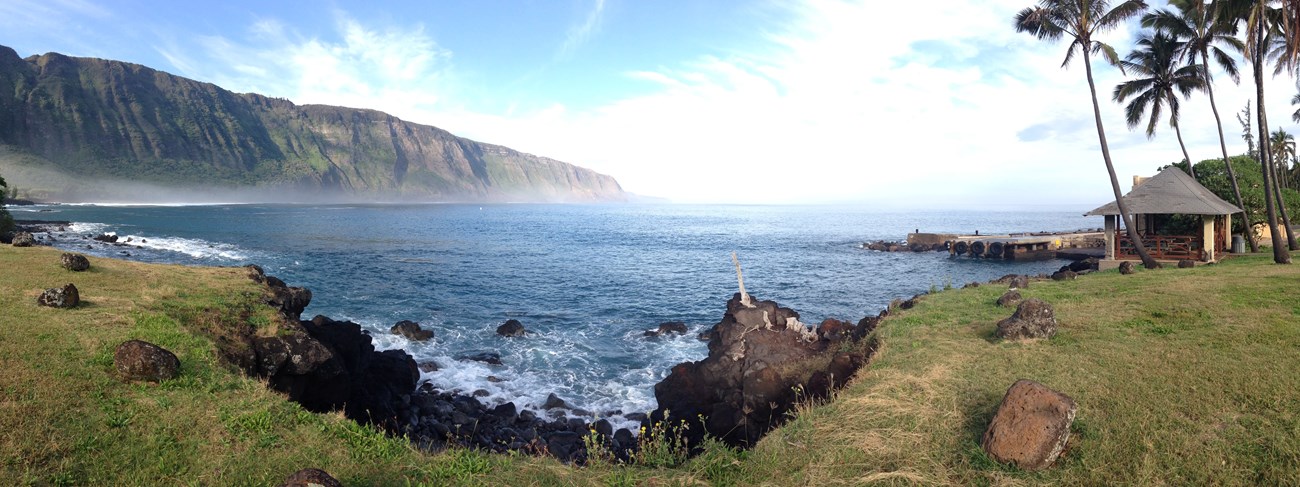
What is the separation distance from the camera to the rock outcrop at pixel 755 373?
44.2 ft

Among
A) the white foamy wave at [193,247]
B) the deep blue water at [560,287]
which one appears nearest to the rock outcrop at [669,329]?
the deep blue water at [560,287]

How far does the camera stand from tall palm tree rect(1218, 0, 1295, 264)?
19.9 meters

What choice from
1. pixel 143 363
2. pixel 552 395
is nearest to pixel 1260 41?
pixel 552 395

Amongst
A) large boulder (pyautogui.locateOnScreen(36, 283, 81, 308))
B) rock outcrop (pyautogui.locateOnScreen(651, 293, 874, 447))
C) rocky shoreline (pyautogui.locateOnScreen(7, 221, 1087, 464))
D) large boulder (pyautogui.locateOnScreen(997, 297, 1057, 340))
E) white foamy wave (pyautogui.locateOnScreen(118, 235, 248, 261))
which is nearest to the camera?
large boulder (pyautogui.locateOnScreen(36, 283, 81, 308))

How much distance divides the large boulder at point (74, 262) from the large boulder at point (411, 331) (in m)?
11.1

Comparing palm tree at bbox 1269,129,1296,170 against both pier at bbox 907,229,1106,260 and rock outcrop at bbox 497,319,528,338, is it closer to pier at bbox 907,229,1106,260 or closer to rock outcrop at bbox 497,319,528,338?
pier at bbox 907,229,1106,260

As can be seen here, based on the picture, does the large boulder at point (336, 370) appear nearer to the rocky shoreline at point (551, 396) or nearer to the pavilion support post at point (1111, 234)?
the rocky shoreline at point (551, 396)

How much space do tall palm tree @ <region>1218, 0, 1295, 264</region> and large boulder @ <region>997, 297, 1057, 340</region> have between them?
15929 millimetres

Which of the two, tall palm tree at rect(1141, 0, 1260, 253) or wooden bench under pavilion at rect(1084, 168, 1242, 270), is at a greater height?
tall palm tree at rect(1141, 0, 1260, 253)

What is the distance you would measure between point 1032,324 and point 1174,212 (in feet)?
66.5

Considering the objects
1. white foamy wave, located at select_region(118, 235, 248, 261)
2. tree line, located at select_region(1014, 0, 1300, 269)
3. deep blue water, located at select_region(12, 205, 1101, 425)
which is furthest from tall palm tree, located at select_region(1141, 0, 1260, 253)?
white foamy wave, located at select_region(118, 235, 248, 261)

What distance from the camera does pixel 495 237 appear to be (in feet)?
258

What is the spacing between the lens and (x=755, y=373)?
15.3 metres

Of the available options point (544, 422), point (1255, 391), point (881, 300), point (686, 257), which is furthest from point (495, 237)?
point (1255, 391)
